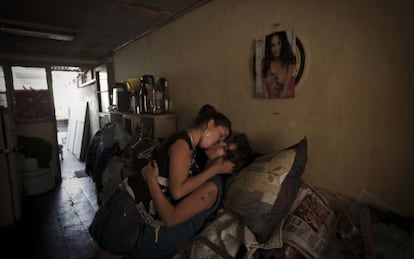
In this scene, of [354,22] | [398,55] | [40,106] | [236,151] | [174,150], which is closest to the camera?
[398,55]

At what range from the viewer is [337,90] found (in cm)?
108

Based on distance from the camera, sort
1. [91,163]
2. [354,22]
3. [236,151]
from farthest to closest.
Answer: [91,163] → [236,151] → [354,22]

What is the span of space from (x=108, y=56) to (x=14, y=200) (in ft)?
8.09

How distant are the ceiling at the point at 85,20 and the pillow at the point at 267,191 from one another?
4.55 feet

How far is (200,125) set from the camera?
1.29 meters

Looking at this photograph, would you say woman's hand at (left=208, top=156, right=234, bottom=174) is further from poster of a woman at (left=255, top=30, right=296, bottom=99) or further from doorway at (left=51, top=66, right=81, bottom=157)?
doorway at (left=51, top=66, right=81, bottom=157)

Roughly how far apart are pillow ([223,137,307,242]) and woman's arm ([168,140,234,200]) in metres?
0.14

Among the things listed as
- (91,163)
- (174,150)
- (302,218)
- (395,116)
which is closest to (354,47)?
(395,116)

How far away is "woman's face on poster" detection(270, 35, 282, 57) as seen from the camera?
50.4 inches

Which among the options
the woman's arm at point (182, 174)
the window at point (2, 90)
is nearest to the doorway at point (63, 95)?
the window at point (2, 90)

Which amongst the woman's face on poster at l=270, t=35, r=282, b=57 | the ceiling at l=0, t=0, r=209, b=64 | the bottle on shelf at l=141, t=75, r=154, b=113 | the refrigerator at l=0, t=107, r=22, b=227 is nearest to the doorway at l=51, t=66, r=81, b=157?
the ceiling at l=0, t=0, r=209, b=64

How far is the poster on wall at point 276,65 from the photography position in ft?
4.06

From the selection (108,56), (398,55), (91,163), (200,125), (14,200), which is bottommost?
(14,200)

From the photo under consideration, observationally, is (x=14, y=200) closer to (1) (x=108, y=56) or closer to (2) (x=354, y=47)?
(1) (x=108, y=56)
